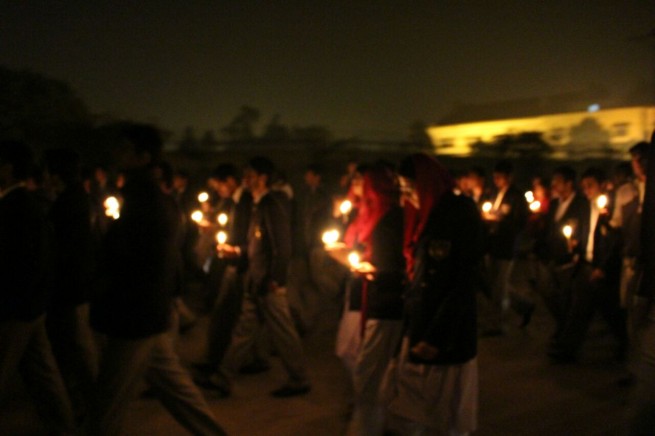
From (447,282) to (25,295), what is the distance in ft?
8.56

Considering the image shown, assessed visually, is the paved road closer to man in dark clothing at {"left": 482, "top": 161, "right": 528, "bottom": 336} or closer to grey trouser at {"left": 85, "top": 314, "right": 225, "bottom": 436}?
man in dark clothing at {"left": 482, "top": 161, "right": 528, "bottom": 336}

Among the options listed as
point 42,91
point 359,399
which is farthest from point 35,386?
point 42,91

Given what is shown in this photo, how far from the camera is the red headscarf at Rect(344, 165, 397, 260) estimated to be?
14.6ft

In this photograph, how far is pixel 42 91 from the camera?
13641mm

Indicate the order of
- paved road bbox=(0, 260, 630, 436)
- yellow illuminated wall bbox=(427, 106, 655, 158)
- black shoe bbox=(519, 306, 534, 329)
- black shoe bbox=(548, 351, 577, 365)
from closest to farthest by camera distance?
paved road bbox=(0, 260, 630, 436) < black shoe bbox=(548, 351, 577, 365) < black shoe bbox=(519, 306, 534, 329) < yellow illuminated wall bbox=(427, 106, 655, 158)

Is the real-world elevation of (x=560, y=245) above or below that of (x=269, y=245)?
above

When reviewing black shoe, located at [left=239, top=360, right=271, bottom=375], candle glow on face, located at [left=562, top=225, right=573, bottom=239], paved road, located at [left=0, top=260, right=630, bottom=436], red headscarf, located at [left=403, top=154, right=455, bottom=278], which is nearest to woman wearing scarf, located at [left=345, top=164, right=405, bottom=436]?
red headscarf, located at [left=403, top=154, right=455, bottom=278]

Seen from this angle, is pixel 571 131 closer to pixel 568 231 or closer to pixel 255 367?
pixel 568 231

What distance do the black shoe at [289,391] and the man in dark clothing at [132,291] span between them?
7.12 feet

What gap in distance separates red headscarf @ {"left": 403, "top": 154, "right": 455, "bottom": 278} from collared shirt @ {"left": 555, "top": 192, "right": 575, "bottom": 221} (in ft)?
12.8

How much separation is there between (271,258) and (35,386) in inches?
84.3

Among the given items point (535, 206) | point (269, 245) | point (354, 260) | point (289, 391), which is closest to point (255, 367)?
point (289, 391)

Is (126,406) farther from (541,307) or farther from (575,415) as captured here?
(541,307)

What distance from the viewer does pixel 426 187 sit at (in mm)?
3893
